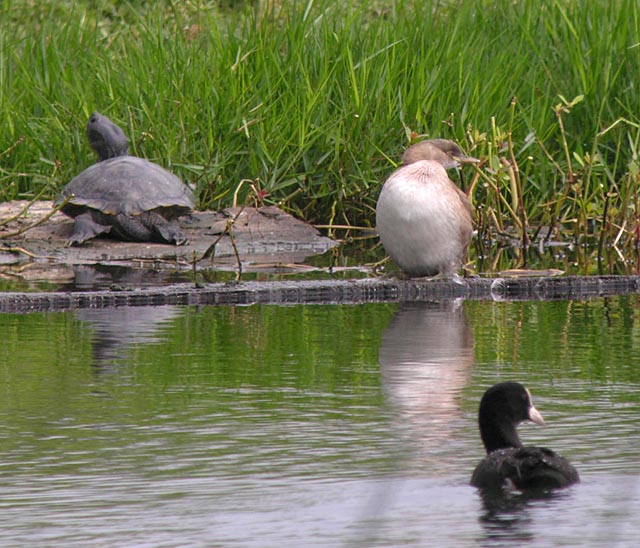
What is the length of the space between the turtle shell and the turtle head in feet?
0.25

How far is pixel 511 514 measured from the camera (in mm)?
3570

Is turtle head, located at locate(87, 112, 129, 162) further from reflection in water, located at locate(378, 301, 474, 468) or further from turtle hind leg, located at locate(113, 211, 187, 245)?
reflection in water, located at locate(378, 301, 474, 468)

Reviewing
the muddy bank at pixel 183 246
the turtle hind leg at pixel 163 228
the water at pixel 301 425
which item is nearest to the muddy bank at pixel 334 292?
the water at pixel 301 425

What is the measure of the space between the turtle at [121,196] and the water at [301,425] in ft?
10.5

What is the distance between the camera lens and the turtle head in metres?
10.6

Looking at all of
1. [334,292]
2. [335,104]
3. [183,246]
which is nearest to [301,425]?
[334,292]

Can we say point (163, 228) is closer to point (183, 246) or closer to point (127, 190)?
point (183, 246)

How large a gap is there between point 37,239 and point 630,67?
14.1 feet

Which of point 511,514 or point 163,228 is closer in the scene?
point 511,514

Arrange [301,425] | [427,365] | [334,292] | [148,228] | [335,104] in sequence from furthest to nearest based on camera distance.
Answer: [335,104]
[148,228]
[334,292]
[427,365]
[301,425]

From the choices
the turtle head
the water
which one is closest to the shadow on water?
the water

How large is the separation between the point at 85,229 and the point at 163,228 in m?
0.50

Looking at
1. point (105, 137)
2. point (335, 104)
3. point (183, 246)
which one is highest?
point (335, 104)

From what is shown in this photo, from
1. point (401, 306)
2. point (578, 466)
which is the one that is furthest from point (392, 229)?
point (578, 466)
